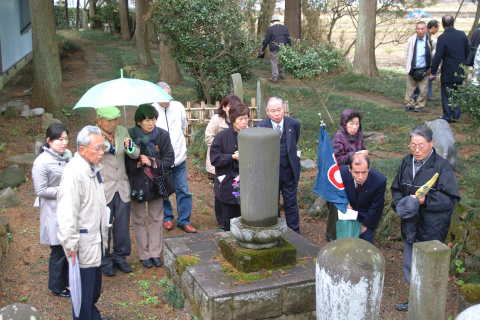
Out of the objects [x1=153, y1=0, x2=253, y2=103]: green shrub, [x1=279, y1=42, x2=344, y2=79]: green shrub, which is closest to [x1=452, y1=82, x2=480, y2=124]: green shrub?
[x1=153, y1=0, x2=253, y2=103]: green shrub

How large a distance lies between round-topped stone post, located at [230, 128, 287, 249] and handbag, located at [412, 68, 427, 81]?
7.91 m

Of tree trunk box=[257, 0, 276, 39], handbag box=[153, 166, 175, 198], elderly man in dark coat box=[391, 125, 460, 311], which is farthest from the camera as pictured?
tree trunk box=[257, 0, 276, 39]

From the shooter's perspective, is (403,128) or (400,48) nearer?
(403,128)

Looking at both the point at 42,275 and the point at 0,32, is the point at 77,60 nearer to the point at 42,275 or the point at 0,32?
the point at 0,32

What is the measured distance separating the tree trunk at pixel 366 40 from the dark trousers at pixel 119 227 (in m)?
12.3

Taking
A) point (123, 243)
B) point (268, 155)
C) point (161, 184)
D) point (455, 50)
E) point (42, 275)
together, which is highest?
point (455, 50)

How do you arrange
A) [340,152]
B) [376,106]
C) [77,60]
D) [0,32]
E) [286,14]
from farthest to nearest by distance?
[77,60], [286,14], [0,32], [376,106], [340,152]

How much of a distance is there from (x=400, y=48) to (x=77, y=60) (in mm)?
19148

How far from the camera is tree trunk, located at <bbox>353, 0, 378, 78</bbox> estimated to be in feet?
52.4

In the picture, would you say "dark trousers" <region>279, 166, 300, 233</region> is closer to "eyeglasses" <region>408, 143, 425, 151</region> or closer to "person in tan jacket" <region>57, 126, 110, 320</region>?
"eyeglasses" <region>408, 143, 425, 151</region>

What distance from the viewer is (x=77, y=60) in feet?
74.9

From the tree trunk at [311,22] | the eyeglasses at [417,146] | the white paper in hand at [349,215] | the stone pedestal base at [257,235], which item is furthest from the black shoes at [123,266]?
the tree trunk at [311,22]

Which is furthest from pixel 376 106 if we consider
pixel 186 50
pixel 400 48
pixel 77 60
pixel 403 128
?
pixel 400 48

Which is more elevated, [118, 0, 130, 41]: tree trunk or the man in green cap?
[118, 0, 130, 41]: tree trunk
